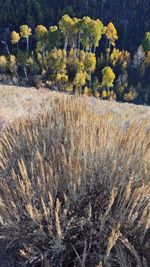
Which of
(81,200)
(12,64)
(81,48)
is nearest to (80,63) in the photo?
(12,64)

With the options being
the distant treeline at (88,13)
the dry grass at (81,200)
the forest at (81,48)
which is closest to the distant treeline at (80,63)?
the forest at (81,48)

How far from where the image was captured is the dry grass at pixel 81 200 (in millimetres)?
3172

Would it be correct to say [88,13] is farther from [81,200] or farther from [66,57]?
[81,200]

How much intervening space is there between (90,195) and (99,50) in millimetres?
55503

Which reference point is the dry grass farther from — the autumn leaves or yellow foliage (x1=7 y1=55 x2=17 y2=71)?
yellow foliage (x1=7 y1=55 x2=17 y2=71)

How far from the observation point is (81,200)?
3.52 meters

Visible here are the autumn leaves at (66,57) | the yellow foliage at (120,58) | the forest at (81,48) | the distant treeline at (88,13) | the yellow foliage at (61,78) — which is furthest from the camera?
the distant treeline at (88,13)

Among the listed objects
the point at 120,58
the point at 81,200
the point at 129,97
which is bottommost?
the point at 129,97

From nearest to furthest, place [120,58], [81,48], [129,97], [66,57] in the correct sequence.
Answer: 1. [129,97]
2. [66,57]
3. [120,58]
4. [81,48]

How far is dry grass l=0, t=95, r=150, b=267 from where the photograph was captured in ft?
10.4

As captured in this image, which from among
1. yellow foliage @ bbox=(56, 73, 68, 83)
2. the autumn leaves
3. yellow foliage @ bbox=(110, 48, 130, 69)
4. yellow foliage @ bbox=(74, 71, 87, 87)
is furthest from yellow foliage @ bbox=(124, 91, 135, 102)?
yellow foliage @ bbox=(56, 73, 68, 83)

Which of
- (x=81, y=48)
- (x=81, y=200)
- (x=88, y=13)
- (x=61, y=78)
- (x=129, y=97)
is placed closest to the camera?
(x=81, y=200)

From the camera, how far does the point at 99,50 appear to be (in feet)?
189

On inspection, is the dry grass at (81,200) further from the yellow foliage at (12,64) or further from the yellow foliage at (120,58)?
the yellow foliage at (120,58)
